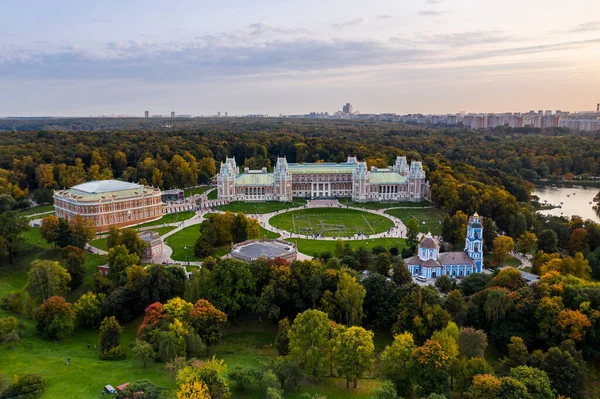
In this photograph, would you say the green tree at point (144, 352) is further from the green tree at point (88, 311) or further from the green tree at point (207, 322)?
the green tree at point (88, 311)

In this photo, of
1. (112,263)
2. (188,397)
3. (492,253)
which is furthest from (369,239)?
(188,397)

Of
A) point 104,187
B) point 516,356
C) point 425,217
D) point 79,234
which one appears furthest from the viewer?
point 425,217

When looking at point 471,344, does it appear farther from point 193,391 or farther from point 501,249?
point 501,249

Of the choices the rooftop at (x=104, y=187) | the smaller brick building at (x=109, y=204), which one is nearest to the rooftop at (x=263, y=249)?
the smaller brick building at (x=109, y=204)

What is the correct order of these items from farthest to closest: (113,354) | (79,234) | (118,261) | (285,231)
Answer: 1. (285,231)
2. (79,234)
3. (118,261)
4. (113,354)

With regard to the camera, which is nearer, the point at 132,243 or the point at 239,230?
the point at 132,243

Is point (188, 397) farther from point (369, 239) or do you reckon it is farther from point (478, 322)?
point (369, 239)

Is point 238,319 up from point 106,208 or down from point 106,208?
down

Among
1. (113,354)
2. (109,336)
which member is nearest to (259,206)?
(109,336)
